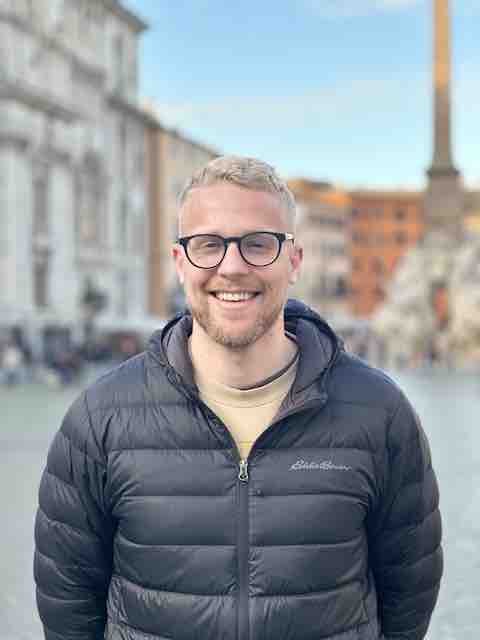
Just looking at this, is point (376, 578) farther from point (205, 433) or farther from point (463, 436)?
point (463, 436)

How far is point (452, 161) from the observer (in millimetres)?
40156

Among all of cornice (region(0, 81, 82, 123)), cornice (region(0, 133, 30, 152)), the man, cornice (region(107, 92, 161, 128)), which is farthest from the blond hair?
cornice (region(107, 92, 161, 128))

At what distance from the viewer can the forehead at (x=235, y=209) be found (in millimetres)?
2215

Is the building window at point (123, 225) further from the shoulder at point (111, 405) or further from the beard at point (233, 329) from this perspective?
the beard at point (233, 329)

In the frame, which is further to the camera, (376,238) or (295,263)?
(376,238)

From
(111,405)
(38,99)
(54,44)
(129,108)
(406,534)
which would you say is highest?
(54,44)

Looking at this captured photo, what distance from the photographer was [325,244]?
82.0 meters

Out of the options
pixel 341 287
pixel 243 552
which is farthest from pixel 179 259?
pixel 341 287

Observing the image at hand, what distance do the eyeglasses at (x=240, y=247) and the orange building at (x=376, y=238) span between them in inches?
3232

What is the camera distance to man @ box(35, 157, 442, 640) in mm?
2217

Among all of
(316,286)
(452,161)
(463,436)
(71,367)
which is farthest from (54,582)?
(316,286)

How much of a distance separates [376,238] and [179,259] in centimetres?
8497

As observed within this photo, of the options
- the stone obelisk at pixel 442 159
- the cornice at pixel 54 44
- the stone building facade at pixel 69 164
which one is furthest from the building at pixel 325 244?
the stone obelisk at pixel 442 159

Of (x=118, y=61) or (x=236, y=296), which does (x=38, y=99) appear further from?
A: (x=236, y=296)
